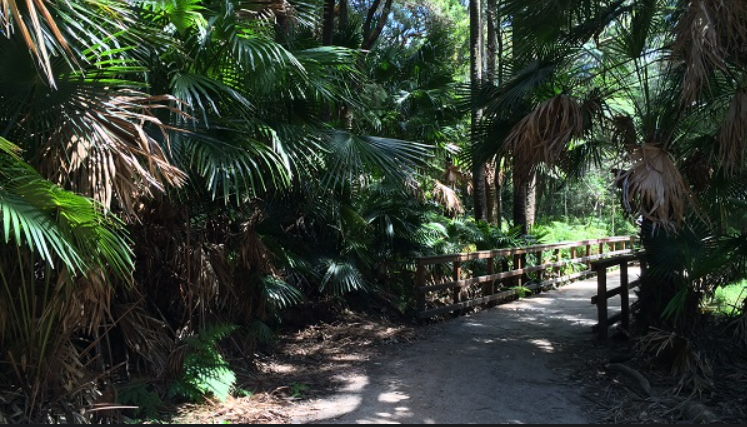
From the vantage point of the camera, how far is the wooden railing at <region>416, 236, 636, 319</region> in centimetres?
952

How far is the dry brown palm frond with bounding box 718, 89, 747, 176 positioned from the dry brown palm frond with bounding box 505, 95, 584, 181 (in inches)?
55.4

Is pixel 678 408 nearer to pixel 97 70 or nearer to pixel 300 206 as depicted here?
pixel 300 206

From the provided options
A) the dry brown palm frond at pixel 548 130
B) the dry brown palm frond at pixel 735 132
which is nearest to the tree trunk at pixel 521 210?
the dry brown palm frond at pixel 548 130

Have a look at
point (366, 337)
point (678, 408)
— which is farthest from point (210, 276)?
point (678, 408)

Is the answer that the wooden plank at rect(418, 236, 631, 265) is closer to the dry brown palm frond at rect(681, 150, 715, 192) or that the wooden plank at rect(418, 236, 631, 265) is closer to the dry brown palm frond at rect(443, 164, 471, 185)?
the dry brown palm frond at rect(443, 164, 471, 185)

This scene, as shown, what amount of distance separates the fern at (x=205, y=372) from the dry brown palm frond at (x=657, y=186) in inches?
167

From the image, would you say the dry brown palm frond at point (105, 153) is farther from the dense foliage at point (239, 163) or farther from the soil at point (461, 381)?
the soil at point (461, 381)

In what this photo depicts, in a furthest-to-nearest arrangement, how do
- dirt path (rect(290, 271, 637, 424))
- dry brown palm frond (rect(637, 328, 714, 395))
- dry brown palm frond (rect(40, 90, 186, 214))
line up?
dry brown palm frond (rect(637, 328, 714, 395))
dirt path (rect(290, 271, 637, 424))
dry brown palm frond (rect(40, 90, 186, 214))

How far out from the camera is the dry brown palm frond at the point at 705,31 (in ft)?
17.8

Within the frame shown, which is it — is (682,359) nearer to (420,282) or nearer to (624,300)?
(624,300)

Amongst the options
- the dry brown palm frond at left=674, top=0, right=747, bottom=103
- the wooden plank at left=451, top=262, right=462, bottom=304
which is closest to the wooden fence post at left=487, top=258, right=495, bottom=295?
the wooden plank at left=451, top=262, right=462, bottom=304

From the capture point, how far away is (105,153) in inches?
165

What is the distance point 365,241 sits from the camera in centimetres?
909

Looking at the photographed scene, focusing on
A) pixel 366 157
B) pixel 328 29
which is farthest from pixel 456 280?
pixel 328 29
